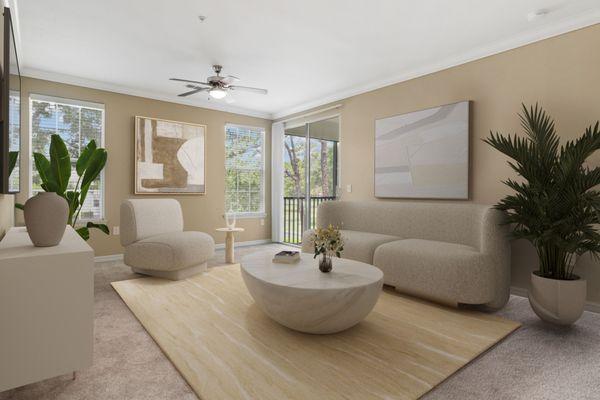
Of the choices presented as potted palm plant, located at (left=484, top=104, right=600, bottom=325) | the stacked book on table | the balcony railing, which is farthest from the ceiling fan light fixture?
potted palm plant, located at (left=484, top=104, right=600, bottom=325)

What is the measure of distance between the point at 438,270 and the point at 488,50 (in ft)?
7.82

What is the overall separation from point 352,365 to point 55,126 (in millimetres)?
4663

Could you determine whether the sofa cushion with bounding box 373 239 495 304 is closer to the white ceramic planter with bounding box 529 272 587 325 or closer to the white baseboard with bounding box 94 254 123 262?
the white ceramic planter with bounding box 529 272 587 325

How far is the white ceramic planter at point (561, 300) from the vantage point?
233 cm

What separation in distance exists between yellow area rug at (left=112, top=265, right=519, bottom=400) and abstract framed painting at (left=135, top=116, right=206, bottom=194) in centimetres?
235

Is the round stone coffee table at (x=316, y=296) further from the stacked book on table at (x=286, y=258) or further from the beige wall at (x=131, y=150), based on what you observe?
the beige wall at (x=131, y=150)

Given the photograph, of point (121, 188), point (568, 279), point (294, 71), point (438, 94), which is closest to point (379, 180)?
point (438, 94)

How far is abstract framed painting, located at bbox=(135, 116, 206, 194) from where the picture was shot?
486 cm

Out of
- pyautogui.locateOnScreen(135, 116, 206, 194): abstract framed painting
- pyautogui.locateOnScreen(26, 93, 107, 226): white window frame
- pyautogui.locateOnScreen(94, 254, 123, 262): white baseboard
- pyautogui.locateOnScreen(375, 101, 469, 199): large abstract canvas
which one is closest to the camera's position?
pyautogui.locateOnScreen(375, 101, 469, 199): large abstract canvas

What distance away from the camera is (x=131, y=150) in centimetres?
481

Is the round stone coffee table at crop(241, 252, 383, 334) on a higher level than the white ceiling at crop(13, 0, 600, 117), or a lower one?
lower

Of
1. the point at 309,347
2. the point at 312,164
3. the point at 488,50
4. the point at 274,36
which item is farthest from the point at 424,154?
the point at 309,347

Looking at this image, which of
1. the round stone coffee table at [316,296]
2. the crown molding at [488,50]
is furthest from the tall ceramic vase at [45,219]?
the crown molding at [488,50]

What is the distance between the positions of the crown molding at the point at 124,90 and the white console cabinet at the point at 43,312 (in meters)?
3.62
